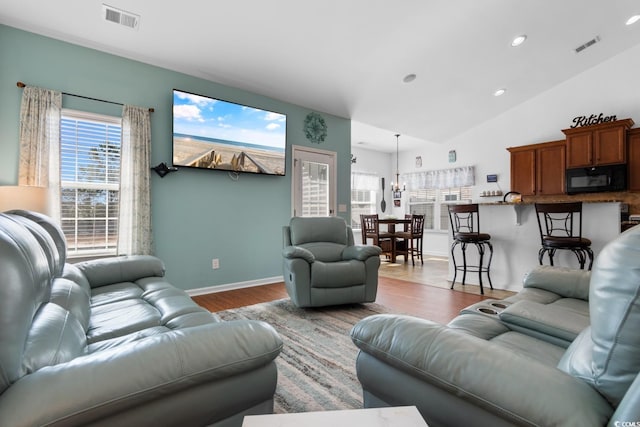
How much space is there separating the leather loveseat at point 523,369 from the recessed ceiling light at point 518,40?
13.9 ft

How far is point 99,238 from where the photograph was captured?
319 centimetres

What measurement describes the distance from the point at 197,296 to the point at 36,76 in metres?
2.68

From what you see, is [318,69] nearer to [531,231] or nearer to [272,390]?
[531,231]

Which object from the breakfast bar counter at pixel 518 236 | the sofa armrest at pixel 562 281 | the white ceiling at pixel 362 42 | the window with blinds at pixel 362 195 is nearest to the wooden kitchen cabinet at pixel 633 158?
the white ceiling at pixel 362 42

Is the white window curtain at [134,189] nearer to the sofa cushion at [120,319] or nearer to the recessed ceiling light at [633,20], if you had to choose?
the sofa cushion at [120,319]

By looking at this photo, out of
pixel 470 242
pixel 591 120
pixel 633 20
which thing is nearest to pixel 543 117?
pixel 591 120

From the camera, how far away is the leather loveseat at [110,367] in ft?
2.18

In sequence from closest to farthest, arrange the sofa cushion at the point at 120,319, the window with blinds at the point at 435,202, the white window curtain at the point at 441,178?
the sofa cushion at the point at 120,319, the white window curtain at the point at 441,178, the window with blinds at the point at 435,202

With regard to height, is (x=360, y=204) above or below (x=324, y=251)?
above

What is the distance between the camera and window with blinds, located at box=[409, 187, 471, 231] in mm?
7410

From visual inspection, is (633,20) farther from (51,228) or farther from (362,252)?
(51,228)

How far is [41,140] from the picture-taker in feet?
9.25

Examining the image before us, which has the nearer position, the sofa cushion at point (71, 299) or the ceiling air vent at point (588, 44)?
the sofa cushion at point (71, 299)

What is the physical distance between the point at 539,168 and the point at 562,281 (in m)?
4.74
